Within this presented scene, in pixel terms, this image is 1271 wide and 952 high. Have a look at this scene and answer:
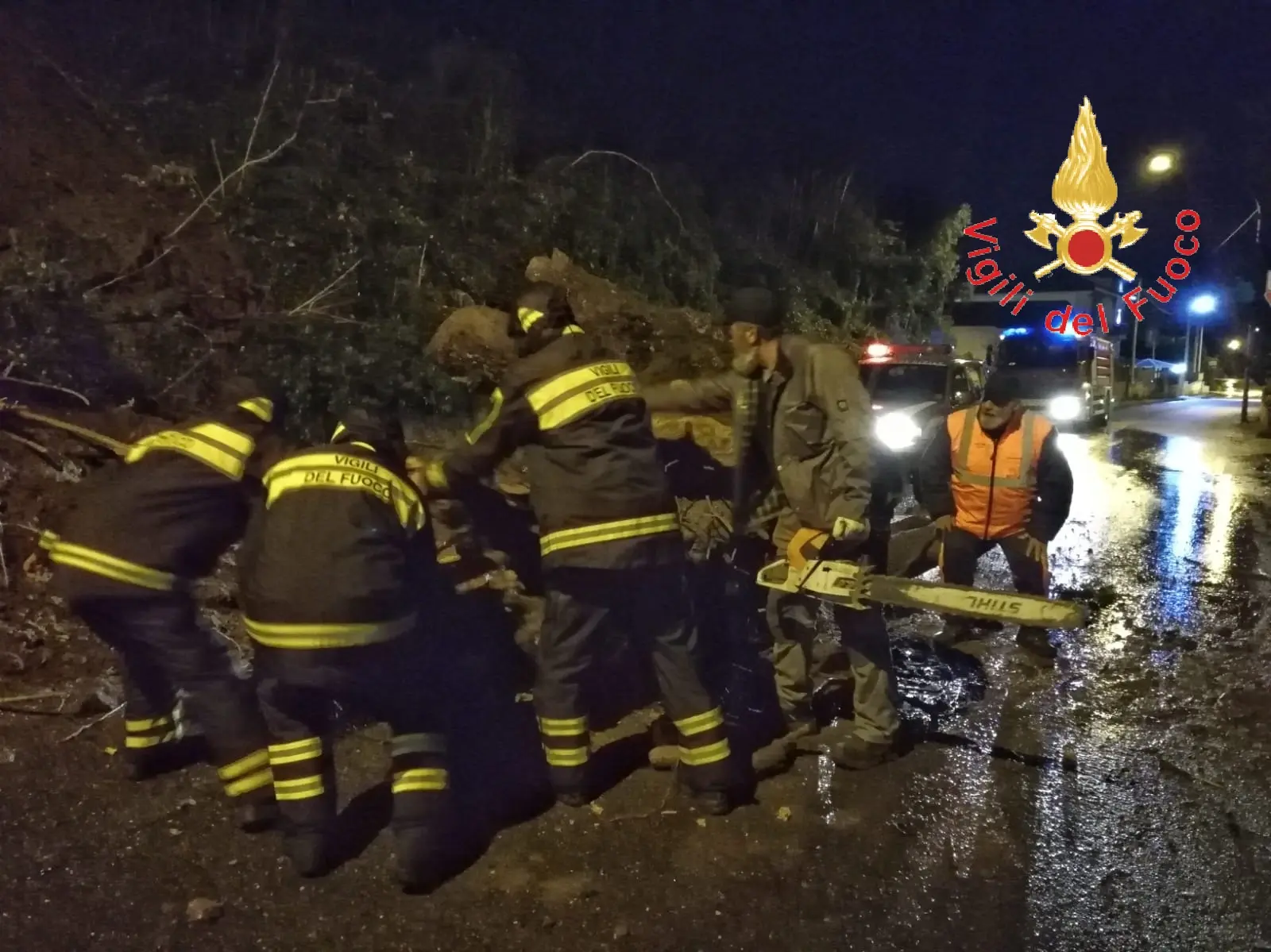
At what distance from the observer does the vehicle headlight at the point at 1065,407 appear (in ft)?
63.4

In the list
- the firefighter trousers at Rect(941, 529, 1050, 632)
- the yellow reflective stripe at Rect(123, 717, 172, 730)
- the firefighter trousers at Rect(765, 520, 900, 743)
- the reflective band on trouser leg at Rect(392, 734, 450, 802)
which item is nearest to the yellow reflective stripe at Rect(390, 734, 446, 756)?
the reflective band on trouser leg at Rect(392, 734, 450, 802)

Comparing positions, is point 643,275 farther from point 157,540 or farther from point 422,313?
point 157,540

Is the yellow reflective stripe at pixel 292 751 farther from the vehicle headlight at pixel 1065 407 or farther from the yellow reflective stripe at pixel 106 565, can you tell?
the vehicle headlight at pixel 1065 407

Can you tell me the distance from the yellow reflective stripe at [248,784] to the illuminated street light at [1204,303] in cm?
4524

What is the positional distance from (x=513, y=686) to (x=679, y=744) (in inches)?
46.0

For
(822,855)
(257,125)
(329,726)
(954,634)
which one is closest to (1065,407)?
(954,634)

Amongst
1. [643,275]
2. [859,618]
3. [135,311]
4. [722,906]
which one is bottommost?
[722,906]

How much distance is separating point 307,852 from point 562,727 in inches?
39.0

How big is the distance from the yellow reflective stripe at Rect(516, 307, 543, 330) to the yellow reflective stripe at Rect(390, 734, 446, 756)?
5.06 feet

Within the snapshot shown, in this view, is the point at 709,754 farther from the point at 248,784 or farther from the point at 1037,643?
the point at 1037,643

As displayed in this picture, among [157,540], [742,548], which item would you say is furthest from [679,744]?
[157,540]

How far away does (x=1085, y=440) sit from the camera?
1853cm

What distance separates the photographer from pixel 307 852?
3.21 metres

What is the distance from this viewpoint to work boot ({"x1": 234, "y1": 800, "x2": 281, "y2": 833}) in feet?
11.5
